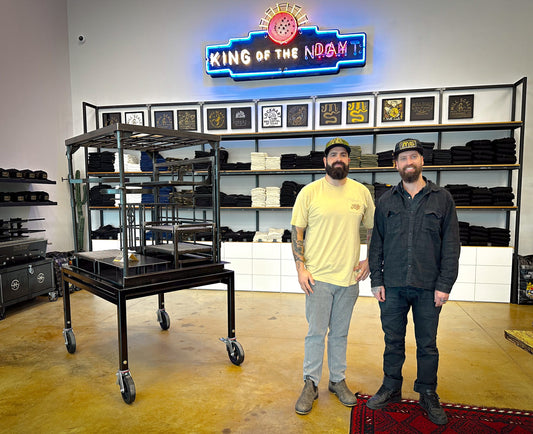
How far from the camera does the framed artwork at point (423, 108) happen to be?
A: 518 centimetres

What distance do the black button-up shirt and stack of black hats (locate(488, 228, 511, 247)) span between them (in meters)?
3.26

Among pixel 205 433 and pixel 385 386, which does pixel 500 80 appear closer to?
pixel 385 386

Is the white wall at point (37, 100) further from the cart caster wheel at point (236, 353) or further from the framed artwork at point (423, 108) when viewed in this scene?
the framed artwork at point (423, 108)

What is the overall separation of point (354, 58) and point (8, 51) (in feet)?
15.9

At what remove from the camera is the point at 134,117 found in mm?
6039

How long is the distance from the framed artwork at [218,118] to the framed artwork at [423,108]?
9.37ft

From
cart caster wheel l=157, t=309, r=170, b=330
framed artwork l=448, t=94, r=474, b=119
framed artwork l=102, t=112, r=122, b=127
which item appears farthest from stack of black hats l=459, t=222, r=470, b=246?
framed artwork l=102, t=112, r=122, b=127

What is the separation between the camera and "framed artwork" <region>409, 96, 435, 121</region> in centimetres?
518

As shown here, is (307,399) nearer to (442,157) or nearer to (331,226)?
(331,226)

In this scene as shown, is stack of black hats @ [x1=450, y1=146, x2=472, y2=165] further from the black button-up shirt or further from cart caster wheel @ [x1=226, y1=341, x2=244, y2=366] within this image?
cart caster wheel @ [x1=226, y1=341, x2=244, y2=366]

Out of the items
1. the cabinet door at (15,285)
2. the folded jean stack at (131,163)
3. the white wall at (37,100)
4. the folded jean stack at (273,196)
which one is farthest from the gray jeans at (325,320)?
the white wall at (37,100)

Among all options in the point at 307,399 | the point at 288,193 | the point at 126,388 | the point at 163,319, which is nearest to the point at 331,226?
the point at 307,399

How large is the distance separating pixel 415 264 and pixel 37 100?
230 inches

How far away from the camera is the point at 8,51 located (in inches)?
193
